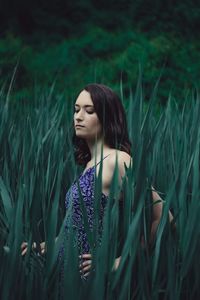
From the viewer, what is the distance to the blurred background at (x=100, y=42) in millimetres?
5215

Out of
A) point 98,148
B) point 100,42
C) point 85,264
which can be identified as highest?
point 100,42

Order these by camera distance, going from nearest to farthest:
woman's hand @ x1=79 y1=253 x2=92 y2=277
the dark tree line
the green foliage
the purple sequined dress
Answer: woman's hand @ x1=79 y1=253 x2=92 y2=277
the purple sequined dress
the green foliage
the dark tree line

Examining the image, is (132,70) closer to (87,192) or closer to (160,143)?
(160,143)

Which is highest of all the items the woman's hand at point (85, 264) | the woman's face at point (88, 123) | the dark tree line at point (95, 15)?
the dark tree line at point (95, 15)

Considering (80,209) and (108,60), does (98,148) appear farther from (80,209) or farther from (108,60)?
→ (108,60)

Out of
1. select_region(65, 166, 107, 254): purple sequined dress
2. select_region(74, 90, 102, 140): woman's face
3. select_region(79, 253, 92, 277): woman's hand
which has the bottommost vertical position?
select_region(79, 253, 92, 277): woman's hand

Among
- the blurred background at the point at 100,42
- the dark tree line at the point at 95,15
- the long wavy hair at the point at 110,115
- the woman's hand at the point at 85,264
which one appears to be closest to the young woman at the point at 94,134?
the long wavy hair at the point at 110,115

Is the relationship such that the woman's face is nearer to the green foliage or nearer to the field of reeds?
the field of reeds

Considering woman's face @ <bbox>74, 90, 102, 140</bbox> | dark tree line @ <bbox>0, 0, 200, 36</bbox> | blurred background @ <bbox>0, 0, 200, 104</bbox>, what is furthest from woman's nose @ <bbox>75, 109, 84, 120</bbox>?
dark tree line @ <bbox>0, 0, 200, 36</bbox>

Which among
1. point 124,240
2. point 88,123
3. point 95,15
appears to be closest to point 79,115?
point 88,123

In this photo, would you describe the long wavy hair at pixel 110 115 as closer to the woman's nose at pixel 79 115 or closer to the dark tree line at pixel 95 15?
the woman's nose at pixel 79 115

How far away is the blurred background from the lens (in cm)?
521

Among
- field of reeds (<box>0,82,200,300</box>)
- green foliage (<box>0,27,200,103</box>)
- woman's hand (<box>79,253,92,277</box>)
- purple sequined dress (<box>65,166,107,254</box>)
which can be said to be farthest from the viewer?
green foliage (<box>0,27,200,103</box>)

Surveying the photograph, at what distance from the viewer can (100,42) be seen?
5.61 m
